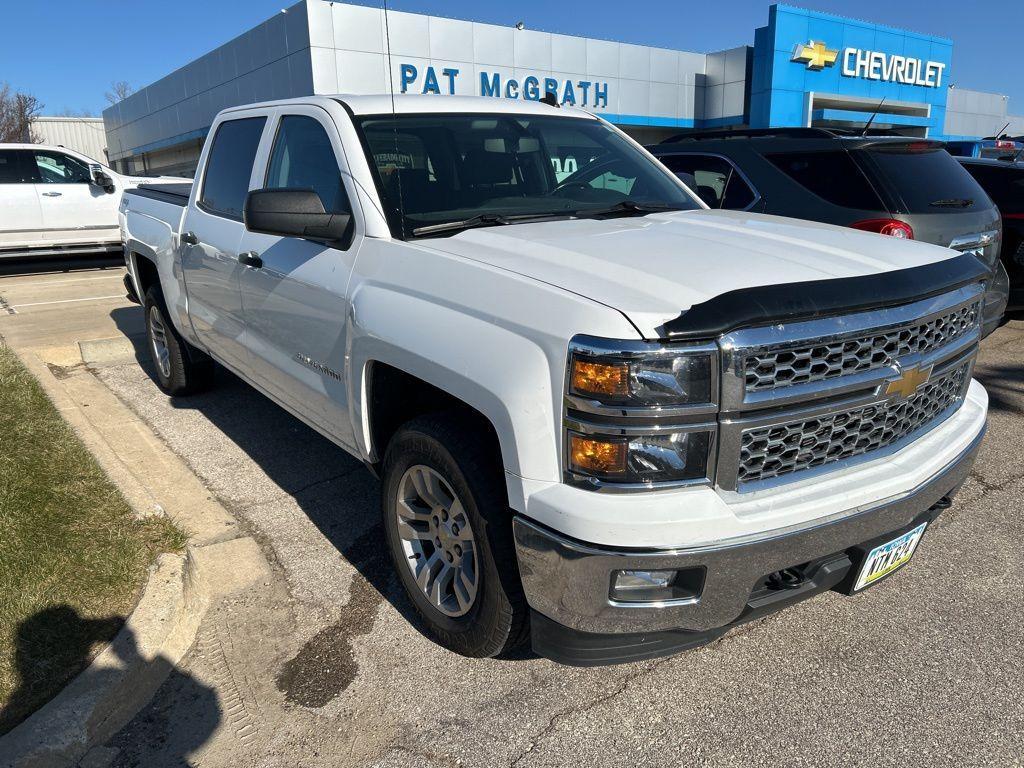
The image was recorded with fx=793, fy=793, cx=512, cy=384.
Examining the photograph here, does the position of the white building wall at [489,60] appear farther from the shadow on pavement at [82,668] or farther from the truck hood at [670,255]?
the shadow on pavement at [82,668]

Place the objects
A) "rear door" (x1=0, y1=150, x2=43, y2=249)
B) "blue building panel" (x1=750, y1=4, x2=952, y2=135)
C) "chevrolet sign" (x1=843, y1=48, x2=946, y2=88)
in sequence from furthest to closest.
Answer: "chevrolet sign" (x1=843, y1=48, x2=946, y2=88) < "blue building panel" (x1=750, y1=4, x2=952, y2=135) < "rear door" (x1=0, y1=150, x2=43, y2=249)

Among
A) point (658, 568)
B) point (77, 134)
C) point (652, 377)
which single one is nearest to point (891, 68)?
point (652, 377)

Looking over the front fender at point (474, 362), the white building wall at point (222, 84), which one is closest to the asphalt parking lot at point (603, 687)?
the front fender at point (474, 362)

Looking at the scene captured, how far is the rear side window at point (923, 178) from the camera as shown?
5309 millimetres

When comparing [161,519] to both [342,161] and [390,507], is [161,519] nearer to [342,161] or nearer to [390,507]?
[390,507]

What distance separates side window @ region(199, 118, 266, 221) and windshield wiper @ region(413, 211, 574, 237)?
5.33 ft

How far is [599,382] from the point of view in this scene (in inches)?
84.0

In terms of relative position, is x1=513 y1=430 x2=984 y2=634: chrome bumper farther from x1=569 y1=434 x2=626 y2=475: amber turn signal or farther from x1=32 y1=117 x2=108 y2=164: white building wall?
x1=32 y1=117 x2=108 y2=164: white building wall

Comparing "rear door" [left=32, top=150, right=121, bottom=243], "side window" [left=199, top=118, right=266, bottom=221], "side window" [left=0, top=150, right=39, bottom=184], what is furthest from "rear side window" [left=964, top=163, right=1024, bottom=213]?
"side window" [left=0, top=150, right=39, bottom=184]

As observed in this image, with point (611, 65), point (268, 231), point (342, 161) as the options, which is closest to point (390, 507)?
point (268, 231)

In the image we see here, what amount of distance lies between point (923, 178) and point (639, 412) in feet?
14.5

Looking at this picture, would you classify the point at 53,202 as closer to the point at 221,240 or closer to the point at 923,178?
the point at 221,240

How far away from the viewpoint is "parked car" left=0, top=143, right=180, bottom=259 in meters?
13.0

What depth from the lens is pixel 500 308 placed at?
243 centimetres
